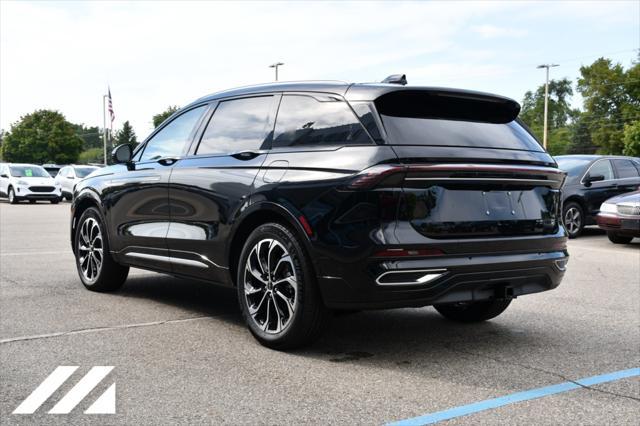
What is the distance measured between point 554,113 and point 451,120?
421 feet

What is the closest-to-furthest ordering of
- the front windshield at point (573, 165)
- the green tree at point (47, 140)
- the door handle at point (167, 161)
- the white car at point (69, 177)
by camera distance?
the door handle at point (167, 161) < the front windshield at point (573, 165) < the white car at point (69, 177) < the green tree at point (47, 140)

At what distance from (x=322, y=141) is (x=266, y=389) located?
1.66 meters

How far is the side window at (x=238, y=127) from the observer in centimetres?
536

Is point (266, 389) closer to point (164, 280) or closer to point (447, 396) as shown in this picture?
point (447, 396)

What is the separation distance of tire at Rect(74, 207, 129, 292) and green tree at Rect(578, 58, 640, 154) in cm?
7555

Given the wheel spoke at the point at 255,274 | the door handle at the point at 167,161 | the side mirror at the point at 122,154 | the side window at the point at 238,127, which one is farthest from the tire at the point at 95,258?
the wheel spoke at the point at 255,274

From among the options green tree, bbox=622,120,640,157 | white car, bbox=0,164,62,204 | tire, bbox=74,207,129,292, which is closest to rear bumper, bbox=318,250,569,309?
tire, bbox=74,207,129,292

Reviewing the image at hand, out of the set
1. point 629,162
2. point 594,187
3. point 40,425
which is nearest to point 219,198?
point 40,425

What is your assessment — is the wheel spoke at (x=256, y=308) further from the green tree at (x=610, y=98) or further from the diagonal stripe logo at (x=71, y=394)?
the green tree at (x=610, y=98)

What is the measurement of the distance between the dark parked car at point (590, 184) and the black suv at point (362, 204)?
32.0ft

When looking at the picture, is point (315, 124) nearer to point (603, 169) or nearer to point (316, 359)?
point (316, 359)

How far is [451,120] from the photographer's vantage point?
15.9ft

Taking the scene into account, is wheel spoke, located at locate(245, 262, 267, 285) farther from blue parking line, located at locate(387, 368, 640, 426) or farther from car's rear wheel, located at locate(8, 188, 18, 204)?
car's rear wheel, located at locate(8, 188, 18, 204)

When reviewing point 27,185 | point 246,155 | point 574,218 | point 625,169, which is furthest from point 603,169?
point 27,185
